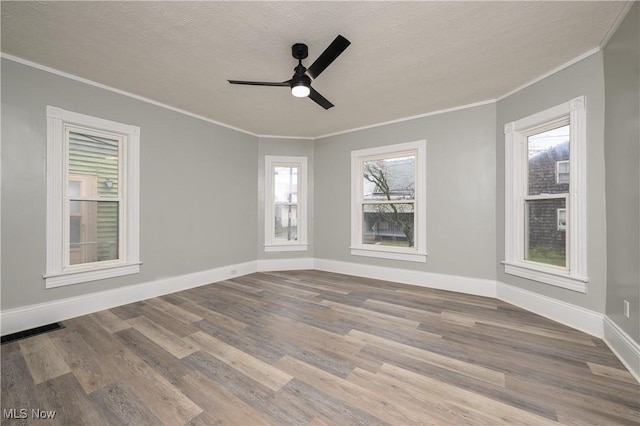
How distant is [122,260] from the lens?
3340mm

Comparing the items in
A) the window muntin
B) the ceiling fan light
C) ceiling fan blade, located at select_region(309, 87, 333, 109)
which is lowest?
the window muntin

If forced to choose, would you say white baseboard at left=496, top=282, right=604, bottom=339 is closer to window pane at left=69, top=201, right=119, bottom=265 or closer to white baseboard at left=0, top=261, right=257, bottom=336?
white baseboard at left=0, top=261, right=257, bottom=336

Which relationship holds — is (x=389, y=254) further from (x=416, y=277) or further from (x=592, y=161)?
(x=592, y=161)

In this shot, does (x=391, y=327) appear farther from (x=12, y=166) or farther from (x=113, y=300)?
(x=12, y=166)

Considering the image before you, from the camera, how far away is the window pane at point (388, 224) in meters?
4.41

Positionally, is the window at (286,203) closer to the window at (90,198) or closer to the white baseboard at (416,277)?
the white baseboard at (416,277)

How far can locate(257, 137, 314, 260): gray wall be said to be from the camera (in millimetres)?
5148

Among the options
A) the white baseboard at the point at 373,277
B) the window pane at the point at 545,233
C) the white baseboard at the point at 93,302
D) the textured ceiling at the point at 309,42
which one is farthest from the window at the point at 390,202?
the white baseboard at the point at 93,302

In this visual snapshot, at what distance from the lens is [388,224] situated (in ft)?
15.1

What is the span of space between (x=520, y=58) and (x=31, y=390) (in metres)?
4.86

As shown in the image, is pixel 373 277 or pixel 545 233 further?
pixel 373 277

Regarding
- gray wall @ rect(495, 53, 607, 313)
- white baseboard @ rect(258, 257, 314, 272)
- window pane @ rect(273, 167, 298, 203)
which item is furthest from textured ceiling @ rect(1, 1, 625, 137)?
white baseboard @ rect(258, 257, 314, 272)

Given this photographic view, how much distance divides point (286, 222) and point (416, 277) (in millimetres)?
2673
